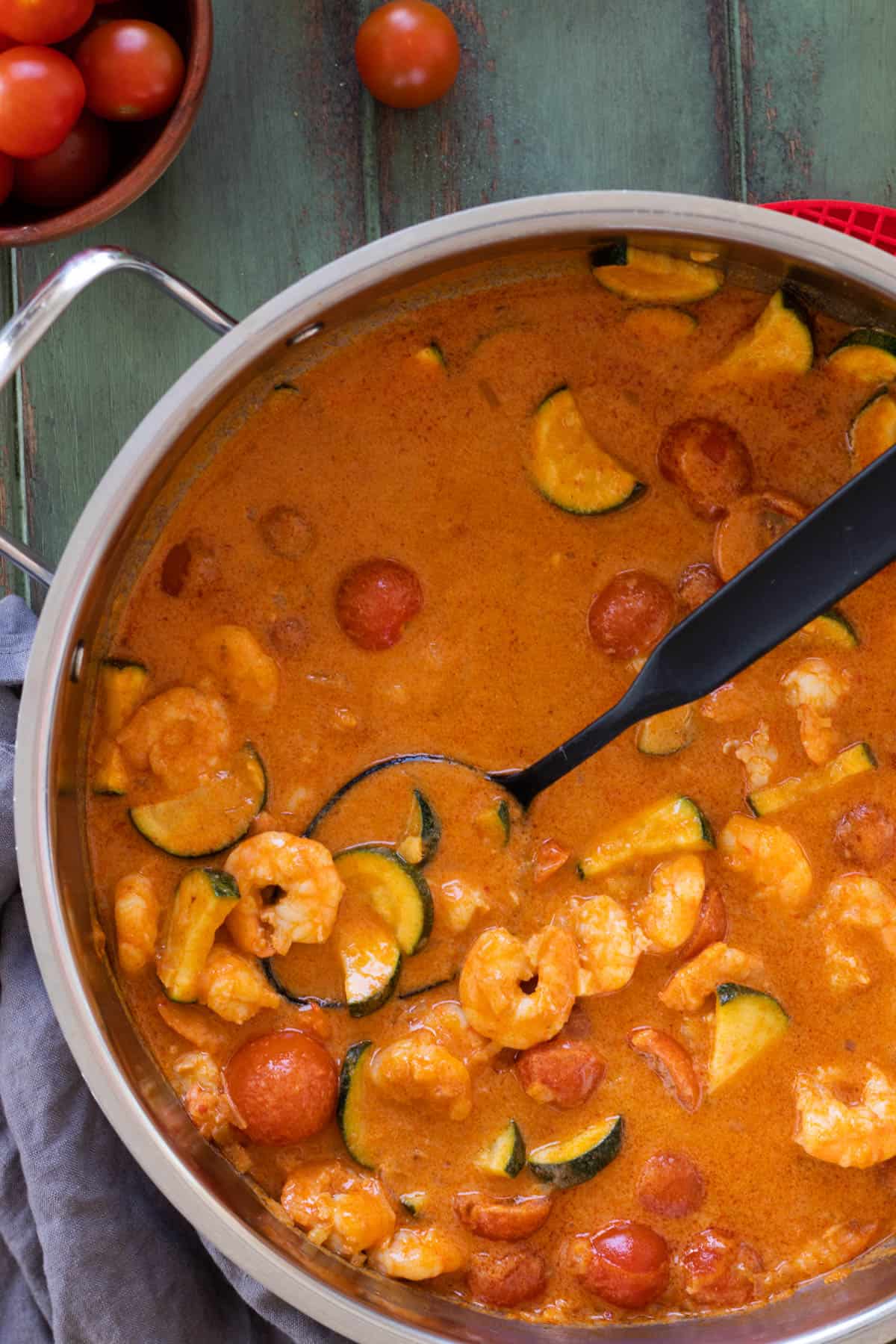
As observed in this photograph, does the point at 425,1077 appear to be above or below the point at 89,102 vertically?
below

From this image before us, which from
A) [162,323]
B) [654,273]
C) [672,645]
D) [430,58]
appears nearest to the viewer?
[672,645]

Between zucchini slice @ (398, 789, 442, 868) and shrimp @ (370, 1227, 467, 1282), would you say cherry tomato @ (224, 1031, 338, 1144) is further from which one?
zucchini slice @ (398, 789, 442, 868)

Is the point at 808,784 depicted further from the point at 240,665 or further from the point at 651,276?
the point at 240,665

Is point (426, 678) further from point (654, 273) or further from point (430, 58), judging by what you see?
point (430, 58)

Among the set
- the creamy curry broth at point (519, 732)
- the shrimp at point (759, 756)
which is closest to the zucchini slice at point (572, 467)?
the creamy curry broth at point (519, 732)

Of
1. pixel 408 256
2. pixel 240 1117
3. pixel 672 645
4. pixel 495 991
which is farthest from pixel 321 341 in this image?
pixel 240 1117

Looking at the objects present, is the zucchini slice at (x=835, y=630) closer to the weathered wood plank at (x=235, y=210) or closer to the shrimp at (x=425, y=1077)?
the shrimp at (x=425, y=1077)

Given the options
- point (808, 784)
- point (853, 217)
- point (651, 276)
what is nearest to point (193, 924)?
point (808, 784)
